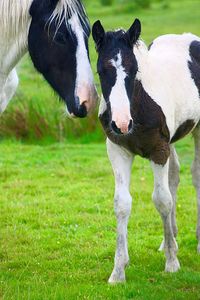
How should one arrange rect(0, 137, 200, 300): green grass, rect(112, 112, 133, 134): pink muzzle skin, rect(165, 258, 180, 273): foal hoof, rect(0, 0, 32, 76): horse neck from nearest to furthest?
rect(112, 112, 133, 134): pink muzzle skin
rect(0, 0, 32, 76): horse neck
rect(0, 137, 200, 300): green grass
rect(165, 258, 180, 273): foal hoof

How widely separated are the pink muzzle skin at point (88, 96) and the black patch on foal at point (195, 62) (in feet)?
4.34

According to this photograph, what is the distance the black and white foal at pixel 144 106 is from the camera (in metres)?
5.05

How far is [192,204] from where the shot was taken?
322 inches

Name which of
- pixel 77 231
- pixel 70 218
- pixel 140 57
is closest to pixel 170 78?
pixel 140 57

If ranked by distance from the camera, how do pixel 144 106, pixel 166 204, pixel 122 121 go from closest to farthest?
pixel 122 121 < pixel 144 106 < pixel 166 204

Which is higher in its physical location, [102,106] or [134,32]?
[134,32]

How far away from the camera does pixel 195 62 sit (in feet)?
20.4

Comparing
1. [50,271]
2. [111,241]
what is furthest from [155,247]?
[50,271]

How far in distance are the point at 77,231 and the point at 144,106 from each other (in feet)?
6.86

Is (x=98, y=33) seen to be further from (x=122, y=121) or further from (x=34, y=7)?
(x=122, y=121)

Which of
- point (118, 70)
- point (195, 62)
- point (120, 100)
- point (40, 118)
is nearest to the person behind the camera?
point (120, 100)

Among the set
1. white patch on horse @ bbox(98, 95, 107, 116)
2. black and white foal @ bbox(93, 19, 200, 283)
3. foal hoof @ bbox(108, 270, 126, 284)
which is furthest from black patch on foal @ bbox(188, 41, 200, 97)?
foal hoof @ bbox(108, 270, 126, 284)

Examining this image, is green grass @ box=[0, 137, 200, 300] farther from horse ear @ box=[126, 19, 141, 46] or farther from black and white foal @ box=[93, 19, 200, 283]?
horse ear @ box=[126, 19, 141, 46]

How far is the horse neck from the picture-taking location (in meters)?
5.25
